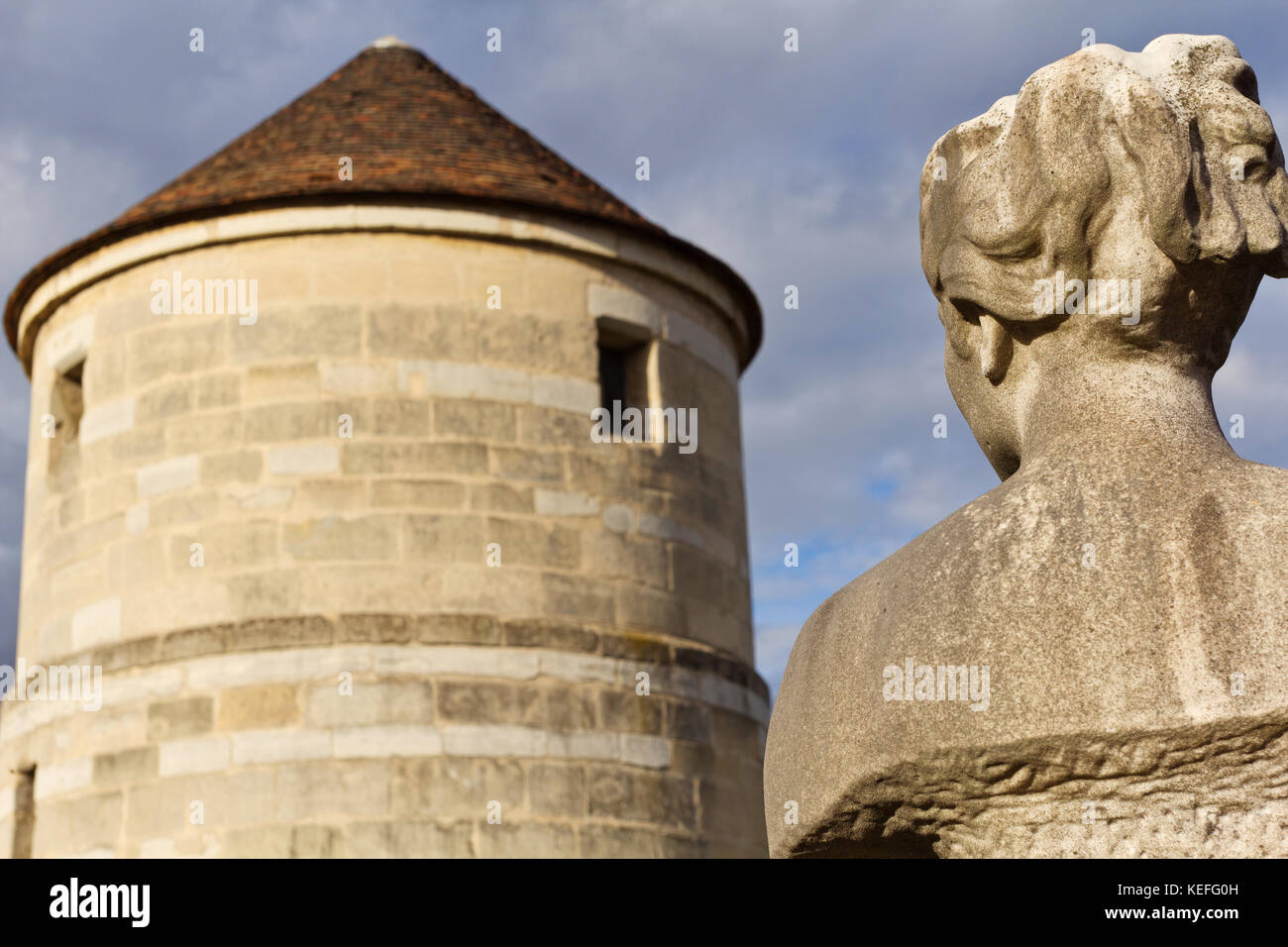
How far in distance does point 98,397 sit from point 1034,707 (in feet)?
29.9

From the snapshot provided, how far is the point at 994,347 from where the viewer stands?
6.61 feet

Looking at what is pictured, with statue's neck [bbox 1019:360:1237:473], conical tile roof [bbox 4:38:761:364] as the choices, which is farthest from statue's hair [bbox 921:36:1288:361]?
conical tile roof [bbox 4:38:761:364]

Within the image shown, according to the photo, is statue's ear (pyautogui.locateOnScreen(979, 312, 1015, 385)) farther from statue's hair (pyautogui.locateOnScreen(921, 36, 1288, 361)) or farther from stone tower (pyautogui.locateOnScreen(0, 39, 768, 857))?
stone tower (pyautogui.locateOnScreen(0, 39, 768, 857))

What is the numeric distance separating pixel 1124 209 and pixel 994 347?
0.24m

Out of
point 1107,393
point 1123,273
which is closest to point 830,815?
point 1107,393

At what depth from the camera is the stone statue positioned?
169cm

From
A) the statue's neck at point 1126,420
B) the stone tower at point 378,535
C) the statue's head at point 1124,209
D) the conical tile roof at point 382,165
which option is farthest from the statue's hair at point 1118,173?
the conical tile roof at point 382,165

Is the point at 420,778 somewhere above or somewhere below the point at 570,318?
below

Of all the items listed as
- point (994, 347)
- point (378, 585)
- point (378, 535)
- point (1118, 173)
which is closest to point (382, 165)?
point (378, 535)

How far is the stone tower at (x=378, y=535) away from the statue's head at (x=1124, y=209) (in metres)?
7.06

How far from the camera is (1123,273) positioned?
1.87 m

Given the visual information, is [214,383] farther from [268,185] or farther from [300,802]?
[300,802]

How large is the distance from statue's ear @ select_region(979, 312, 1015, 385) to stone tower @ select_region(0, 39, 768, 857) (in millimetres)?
6934

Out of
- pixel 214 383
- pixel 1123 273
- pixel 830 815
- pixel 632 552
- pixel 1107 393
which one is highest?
pixel 214 383
